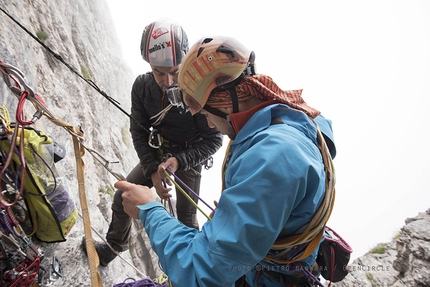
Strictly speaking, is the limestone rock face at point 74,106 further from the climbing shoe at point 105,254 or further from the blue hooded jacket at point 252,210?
the blue hooded jacket at point 252,210

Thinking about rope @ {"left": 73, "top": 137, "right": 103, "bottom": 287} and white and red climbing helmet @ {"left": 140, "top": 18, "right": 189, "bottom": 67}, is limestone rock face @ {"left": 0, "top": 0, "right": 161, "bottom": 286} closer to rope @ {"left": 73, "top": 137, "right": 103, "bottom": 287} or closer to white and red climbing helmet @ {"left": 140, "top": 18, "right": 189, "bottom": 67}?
rope @ {"left": 73, "top": 137, "right": 103, "bottom": 287}

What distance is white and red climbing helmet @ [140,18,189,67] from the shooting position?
2.89 meters

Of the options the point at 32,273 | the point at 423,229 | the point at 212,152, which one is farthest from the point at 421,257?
the point at 32,273

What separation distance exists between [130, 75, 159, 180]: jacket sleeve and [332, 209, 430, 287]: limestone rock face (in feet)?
10.2

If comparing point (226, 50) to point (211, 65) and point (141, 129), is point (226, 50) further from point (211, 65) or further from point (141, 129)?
point (141, 129)

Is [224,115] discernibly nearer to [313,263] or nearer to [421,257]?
[313,263]

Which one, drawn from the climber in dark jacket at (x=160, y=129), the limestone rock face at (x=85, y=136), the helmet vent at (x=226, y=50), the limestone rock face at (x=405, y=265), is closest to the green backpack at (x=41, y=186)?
the limestone rock face at (x=85, y=136)

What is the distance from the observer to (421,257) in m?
3.50

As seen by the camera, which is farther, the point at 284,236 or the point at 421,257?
the point at 421,257

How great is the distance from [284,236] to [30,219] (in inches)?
89.9

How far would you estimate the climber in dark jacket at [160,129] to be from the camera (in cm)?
294

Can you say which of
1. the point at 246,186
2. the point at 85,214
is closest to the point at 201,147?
the point at 85,214

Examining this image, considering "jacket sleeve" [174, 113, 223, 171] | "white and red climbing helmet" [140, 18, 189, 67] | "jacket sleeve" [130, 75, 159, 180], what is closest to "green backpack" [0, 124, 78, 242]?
"jacket sleeve" [130, 75, 159, 180]

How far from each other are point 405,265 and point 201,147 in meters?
3.33
